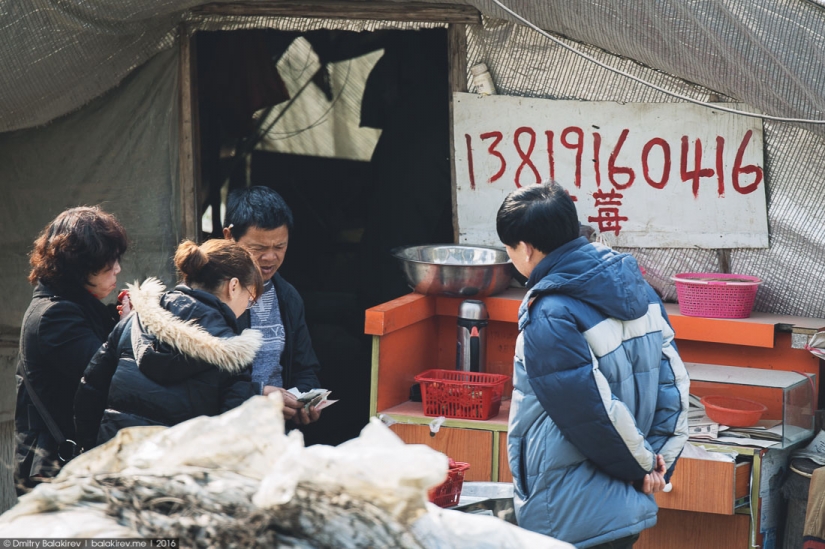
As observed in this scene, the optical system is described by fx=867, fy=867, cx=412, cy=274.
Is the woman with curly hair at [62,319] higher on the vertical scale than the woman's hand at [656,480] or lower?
higher

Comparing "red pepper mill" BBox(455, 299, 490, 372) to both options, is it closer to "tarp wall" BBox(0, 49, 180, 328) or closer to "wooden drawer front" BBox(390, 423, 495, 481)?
"wooden drawer front" BBox(390, 423, 495, 481)

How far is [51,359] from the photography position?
3.17 metres

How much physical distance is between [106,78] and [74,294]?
242cm

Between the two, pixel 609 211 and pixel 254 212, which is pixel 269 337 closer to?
pixel 254 212

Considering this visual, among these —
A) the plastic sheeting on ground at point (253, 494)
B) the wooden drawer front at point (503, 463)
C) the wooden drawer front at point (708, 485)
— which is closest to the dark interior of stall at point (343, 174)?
the wooden drawer front at point (503, 463)

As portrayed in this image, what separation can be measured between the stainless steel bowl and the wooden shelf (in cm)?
64

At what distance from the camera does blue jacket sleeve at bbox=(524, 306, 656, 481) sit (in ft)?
8.74

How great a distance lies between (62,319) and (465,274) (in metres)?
2.13

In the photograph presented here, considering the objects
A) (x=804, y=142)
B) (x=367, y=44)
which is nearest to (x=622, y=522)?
(x=804, y=142)

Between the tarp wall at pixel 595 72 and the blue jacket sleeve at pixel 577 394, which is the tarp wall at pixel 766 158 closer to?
the tarp wall at pixel 595 72

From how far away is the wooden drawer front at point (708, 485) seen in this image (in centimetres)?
400

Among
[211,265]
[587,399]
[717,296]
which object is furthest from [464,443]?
[211,265]

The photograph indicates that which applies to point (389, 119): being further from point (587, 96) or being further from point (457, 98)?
point (587, 96)

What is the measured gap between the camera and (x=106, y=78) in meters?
5.18
